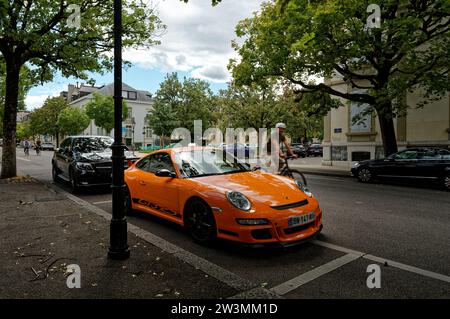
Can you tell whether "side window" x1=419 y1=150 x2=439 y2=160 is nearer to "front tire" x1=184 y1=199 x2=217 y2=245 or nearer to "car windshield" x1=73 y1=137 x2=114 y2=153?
"front tire" x1=184 y1=199 x2=217 y2=245

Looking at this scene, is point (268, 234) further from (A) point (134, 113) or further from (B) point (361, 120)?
(A) point (134, 113)

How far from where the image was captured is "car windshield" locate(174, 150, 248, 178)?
5.09 meters

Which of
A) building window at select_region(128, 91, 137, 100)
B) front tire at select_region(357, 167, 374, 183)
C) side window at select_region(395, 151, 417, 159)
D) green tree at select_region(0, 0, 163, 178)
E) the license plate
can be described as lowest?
front tire at select_region(357, 167, 374, 183)

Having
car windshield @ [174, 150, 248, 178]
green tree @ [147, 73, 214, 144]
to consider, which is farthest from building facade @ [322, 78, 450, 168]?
green tree @ [147, 73, 214, 144]

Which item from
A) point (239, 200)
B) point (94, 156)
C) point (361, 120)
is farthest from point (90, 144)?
point (361, 120)

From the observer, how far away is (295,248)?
14.0 feet

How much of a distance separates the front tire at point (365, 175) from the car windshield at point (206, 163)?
826cm

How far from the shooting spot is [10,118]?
39.0ft

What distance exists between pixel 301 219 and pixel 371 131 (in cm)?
1688

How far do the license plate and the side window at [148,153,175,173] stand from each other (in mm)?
2215

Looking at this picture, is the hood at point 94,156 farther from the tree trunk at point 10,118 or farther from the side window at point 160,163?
the tree trunk at point 10,118

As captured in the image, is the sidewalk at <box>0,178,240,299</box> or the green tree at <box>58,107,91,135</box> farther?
the green tree at <box>58,107,91,135</box>

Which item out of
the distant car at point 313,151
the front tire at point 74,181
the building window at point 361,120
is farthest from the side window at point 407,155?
the distant car at point 313,151
